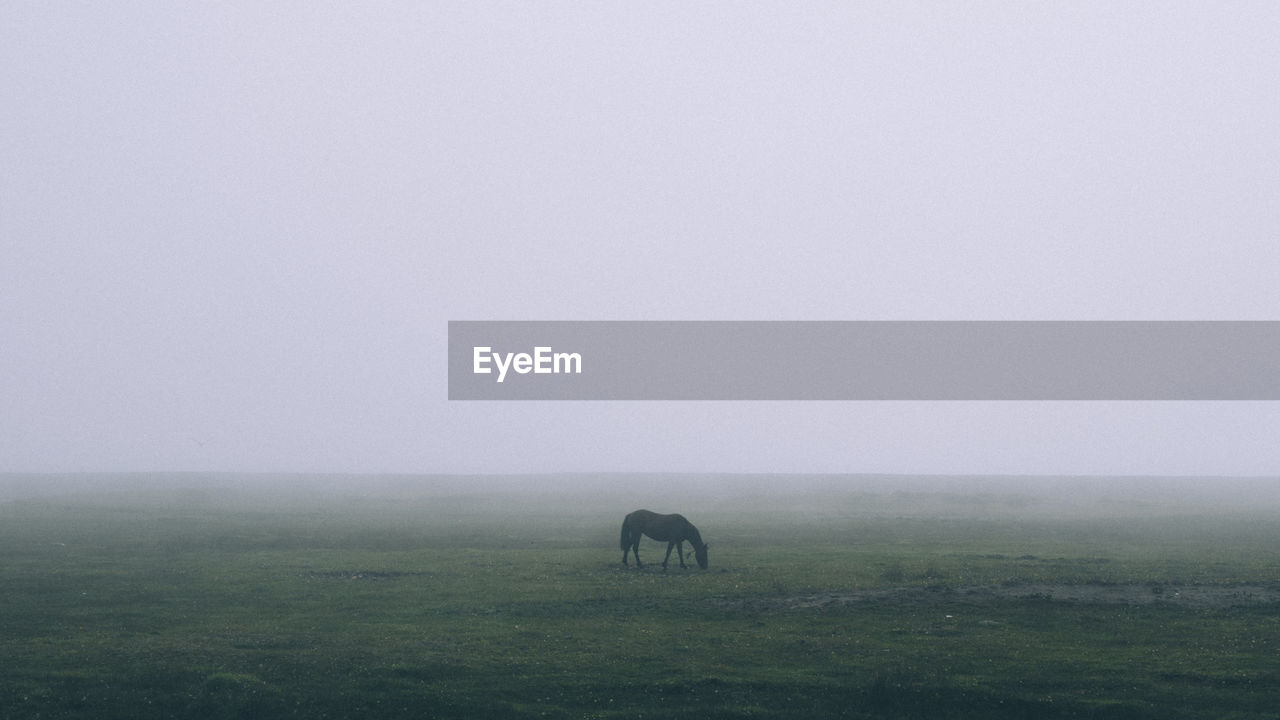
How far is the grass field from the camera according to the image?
17.9 metres

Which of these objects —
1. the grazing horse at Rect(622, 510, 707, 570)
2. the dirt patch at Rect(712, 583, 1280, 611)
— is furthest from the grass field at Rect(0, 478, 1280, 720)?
the grazing horse at Rect(622, 510, 707, 570)

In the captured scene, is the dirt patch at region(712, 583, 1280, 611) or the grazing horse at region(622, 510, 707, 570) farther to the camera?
the grazing horse at region(622, 510, 707, 570)

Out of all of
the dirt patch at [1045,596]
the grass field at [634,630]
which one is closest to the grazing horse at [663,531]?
the grass field at [634,630]

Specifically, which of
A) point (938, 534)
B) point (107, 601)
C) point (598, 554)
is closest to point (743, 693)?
point (107, 601)

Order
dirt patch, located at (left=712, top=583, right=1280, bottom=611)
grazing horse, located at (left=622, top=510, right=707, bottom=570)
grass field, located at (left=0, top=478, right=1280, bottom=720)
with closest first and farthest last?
grass field, located at (left=0, top=478, right=1280, bottom=720) < dirt patch, located at (left=712, top=583, right=1280, bottom=611) < grazing horse, located at (left=622, top=510, right=707, bottom=570)

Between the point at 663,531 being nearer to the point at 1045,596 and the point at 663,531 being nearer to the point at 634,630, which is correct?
the point at 634,630

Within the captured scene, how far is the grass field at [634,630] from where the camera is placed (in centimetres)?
1788

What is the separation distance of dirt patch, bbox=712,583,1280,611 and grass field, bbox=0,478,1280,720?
157 millimetres

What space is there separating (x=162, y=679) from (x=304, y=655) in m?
3.02

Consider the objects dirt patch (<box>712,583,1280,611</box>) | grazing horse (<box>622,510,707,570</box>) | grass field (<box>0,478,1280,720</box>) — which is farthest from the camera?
grazing horse (<box>622,510,707,570</box>)

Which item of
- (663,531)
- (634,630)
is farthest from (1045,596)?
(663,531)

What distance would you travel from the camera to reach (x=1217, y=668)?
773 inches

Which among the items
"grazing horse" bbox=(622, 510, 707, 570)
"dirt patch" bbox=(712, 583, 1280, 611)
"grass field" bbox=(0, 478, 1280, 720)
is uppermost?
"grazing horse" bbox=(622, 510, 707, 570)

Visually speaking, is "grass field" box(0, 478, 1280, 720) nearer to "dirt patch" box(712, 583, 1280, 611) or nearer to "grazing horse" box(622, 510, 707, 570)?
"dirt patch" box(712, 583, 1280, 611)
